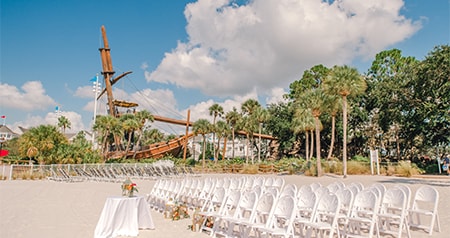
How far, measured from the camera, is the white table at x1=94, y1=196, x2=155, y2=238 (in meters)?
6.09

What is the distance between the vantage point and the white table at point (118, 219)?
6.09 m

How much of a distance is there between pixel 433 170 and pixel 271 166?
43.8ft

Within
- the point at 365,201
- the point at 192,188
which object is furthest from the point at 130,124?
the point at 365,201

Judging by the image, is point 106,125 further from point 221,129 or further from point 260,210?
point 260,210

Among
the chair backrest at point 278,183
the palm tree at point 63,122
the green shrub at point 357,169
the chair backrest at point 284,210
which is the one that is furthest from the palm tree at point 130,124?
the chair backrest at point 284,210

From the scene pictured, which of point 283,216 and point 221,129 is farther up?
point 221,129

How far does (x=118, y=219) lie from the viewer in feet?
20.7

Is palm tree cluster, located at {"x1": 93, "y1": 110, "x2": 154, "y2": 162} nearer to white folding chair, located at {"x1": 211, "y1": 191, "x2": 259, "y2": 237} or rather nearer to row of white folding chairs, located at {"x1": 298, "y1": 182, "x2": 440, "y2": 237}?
white folding chair, located at {"x1": 211, "y1": 191, "x2": 259, "y2": 237}

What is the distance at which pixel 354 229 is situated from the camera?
5.86 m

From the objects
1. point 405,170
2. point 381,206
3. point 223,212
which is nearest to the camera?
point 381,206

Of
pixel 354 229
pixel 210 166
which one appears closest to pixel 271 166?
pixel 210 166

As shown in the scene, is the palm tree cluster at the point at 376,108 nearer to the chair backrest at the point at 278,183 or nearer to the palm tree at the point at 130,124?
the chair backrest at the point at 278,183

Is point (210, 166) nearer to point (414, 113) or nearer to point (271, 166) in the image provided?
point (271, 166)

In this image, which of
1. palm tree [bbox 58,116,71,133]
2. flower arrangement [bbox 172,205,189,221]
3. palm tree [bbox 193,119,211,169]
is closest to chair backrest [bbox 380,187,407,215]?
flower arrangement [bbox 172,205,189,221]
